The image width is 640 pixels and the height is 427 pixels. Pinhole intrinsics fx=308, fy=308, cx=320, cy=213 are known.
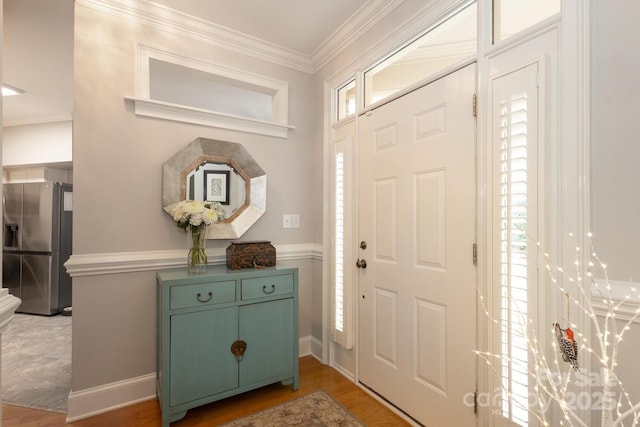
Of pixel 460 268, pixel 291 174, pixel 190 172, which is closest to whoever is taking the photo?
pixel 460 268

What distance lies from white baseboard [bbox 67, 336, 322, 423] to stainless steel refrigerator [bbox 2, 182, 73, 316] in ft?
9.48

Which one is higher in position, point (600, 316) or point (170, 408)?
point (600, 316)

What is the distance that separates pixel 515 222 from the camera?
1.38 m

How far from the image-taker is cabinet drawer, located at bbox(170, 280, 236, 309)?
1874 millimetres

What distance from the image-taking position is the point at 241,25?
91.1 inches

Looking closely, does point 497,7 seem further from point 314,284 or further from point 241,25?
point 314,284

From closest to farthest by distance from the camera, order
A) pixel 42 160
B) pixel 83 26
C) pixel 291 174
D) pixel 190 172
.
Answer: pixel 83 26
pixel 190 172
pixel 291 174
pixel 42 160

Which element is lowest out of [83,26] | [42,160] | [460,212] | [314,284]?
[314,284]

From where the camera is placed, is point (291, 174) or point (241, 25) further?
point (291, 174)

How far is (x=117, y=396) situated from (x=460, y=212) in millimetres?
2428

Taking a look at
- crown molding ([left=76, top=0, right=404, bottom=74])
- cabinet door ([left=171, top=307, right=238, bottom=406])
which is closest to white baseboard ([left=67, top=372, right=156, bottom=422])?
cabinet door ([left=171, top=307, right=238, bottom=406])

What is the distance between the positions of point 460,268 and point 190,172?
1.90 m

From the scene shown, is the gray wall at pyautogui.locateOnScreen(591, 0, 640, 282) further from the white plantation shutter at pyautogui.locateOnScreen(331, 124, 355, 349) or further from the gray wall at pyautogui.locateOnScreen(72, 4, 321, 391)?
the gray wall at pyautogui.locateOnScreen(72, 4, 321, 391)

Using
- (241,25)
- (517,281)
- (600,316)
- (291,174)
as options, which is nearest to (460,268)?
(517,281)
